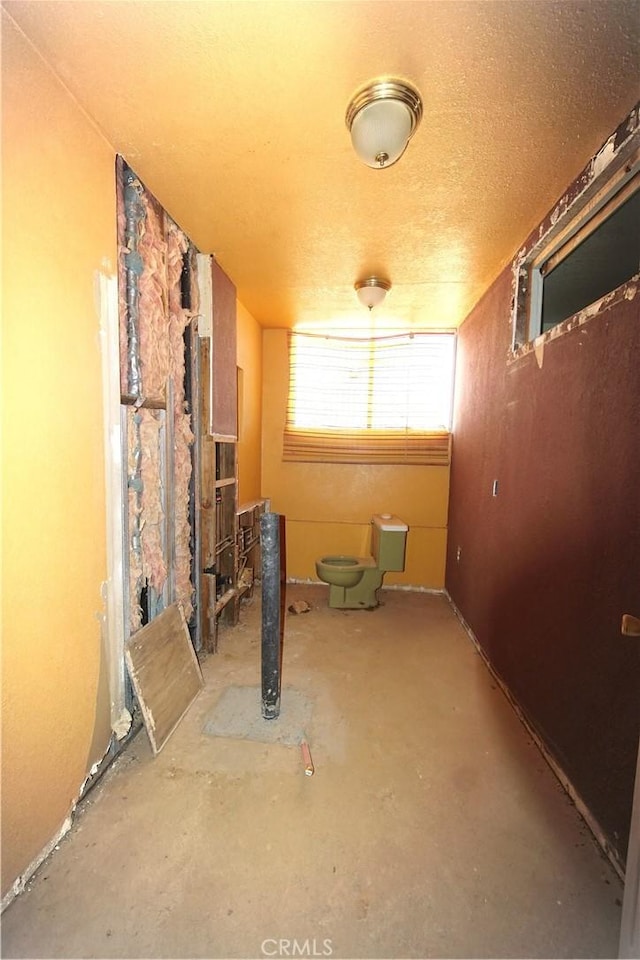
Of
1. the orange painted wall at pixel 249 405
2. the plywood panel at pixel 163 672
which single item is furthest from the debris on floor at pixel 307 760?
the orange painted wall at pixel 249 405

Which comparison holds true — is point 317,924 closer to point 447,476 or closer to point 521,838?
point 521,838

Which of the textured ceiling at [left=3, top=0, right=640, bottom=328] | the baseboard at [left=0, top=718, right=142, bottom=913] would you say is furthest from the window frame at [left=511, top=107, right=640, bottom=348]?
the baseboard at [left=0, top=718, right=142, bottom=913]

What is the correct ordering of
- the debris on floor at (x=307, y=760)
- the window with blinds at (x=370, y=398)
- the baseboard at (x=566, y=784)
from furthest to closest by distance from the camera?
1. the window with blinds at (x=370, y=398)
2. the debris on floor at (x=307, y=760)
3. the baseboard at (x=566, y=784)

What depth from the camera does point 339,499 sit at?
385 cm

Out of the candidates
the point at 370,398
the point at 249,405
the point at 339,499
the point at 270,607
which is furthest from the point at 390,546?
the point at 249,405

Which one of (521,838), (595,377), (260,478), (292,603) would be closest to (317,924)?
(521,838)

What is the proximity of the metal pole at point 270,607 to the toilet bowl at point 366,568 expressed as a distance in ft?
4.57

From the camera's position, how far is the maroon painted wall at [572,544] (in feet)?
4.08

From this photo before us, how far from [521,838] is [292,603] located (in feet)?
7.25

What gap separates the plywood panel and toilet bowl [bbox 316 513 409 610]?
55.0 inches

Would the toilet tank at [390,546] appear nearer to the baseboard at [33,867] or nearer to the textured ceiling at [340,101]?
the textured ceiling at [340,101]

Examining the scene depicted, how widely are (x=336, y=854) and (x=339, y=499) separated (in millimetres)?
2797

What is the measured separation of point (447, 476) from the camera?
3.73 metres

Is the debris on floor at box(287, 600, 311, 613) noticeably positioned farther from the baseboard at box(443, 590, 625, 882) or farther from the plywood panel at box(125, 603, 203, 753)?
the baseboard at box(443, 590, 625, 882)
